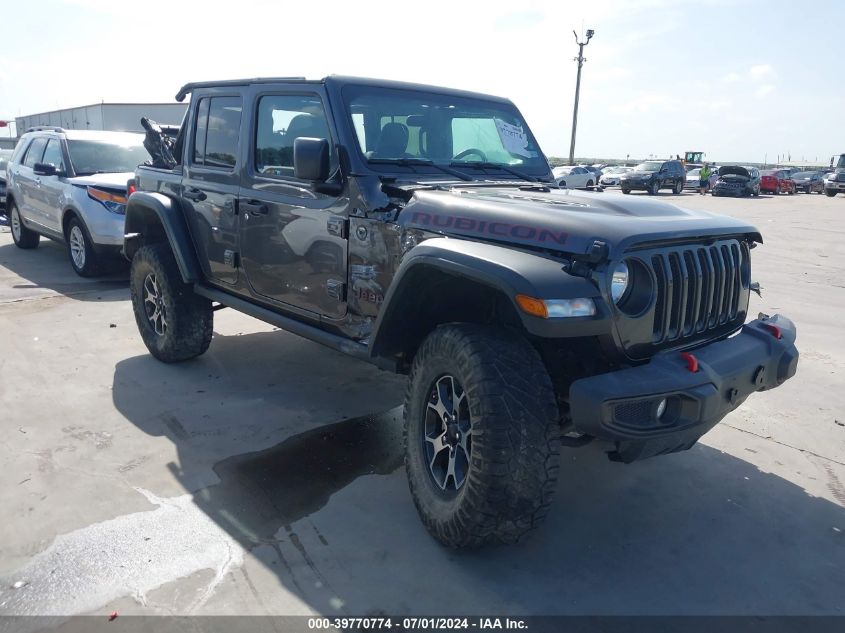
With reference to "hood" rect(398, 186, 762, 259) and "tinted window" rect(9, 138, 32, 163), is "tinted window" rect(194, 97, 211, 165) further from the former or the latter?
"tinted window" rect(9, 138, 32, 163)

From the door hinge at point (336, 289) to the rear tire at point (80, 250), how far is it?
5.67 metres

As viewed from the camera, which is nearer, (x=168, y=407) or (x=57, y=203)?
(x=168, y=407)

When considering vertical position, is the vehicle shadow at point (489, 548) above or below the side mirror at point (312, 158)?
below

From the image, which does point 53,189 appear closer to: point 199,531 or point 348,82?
point 348,82

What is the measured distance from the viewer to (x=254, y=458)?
382cm

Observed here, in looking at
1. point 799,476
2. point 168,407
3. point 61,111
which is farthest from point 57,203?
point 61,111

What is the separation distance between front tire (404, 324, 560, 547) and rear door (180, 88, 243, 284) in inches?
82.4

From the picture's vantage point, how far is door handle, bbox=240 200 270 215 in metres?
4.09

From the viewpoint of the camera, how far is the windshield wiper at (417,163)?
3672mm

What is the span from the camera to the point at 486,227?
2916mm

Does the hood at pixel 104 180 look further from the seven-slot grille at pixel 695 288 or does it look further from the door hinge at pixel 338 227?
the seven-slot grille at pixel 695 288

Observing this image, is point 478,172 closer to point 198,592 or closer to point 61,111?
point 198,592

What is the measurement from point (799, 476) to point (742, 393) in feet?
4.03

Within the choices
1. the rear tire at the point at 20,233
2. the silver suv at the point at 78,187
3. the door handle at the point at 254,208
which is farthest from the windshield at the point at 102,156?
the door handle at the point at 254,208
